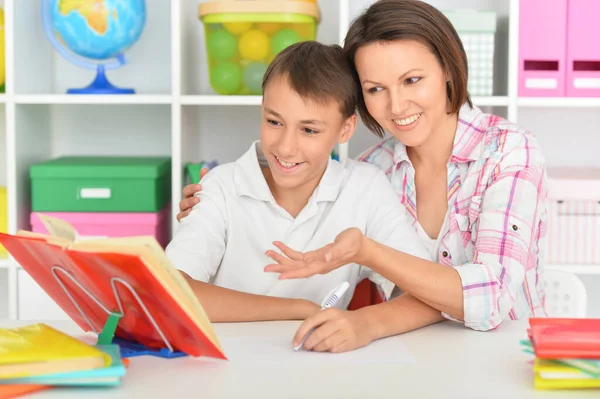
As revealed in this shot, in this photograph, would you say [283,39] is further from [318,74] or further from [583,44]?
[583,44]

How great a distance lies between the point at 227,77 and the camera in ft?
7.06

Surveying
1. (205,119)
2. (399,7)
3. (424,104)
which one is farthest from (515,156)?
(205,119)

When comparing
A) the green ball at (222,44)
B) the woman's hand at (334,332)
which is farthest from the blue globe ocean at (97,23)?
the woman's hand at (334,332)

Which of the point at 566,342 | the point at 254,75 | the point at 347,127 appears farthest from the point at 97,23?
the point at 566,342

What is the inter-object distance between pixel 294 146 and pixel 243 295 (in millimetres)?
288

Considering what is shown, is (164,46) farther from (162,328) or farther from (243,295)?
(162,328)

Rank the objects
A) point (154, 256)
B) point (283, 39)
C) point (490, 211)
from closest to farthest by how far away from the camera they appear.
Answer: point (154, 256) → point (490, 211) → point (283, 39)

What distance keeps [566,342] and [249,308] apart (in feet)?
1.82

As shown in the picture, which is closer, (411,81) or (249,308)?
(249,308)

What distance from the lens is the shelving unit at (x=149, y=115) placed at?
2.21 metres

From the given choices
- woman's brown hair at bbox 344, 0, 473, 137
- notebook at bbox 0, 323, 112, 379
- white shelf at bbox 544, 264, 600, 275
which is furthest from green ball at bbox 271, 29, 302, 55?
notebook at bbox 0, 323, 112, 379

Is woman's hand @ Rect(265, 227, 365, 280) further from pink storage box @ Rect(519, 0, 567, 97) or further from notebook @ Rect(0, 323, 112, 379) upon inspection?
pink storage box @ Rect(519, 0, 567, 97)

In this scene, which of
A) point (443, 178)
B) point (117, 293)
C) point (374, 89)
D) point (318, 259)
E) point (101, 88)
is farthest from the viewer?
point (101, 88)

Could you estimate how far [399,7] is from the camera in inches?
60.5
